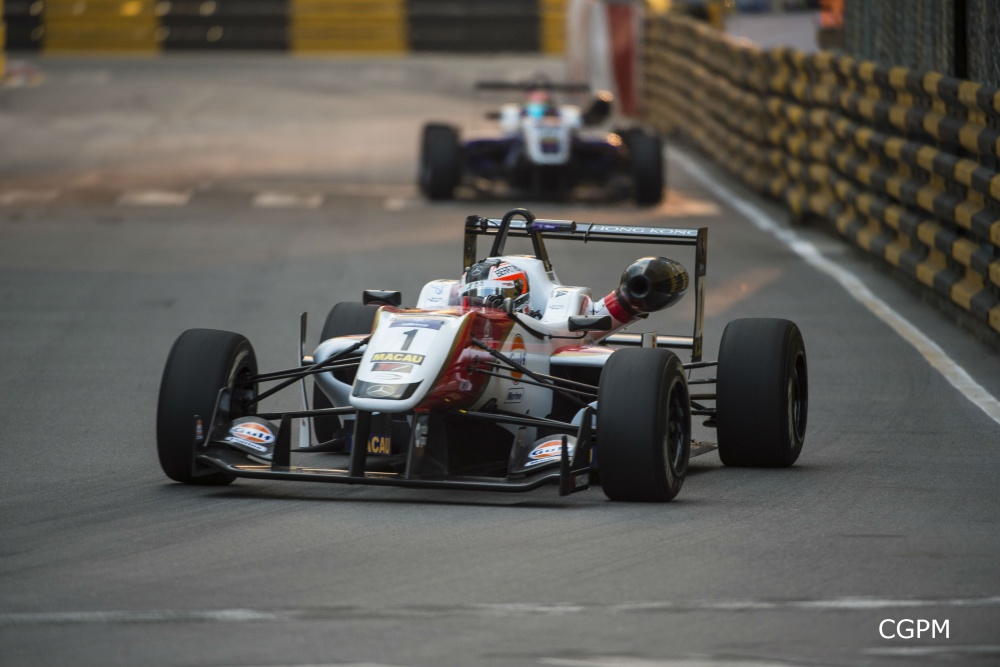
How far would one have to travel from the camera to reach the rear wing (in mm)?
8898

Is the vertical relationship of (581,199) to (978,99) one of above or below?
below

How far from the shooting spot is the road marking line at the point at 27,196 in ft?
67.6

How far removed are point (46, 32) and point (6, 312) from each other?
2997cm

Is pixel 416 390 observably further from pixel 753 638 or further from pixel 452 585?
pixel 753 638

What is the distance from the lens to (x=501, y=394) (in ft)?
26.6

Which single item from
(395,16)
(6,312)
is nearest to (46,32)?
(395,16)

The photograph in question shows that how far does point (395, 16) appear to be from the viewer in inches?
1661

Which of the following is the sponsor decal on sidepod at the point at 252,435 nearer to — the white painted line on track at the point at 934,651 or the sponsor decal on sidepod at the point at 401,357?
the sponsor decal on sidepod at the point at 401,357

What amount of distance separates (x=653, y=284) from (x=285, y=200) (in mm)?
13055

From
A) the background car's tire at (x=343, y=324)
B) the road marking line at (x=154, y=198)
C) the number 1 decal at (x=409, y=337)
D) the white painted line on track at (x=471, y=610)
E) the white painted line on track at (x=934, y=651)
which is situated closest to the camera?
the white painted line on track at (x=934, y=651)

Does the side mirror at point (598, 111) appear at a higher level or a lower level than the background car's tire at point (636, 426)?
lower

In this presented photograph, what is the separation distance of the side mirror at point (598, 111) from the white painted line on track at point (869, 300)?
187 cm

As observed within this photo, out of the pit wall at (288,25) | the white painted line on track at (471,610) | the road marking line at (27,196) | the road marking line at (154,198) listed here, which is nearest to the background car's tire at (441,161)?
the road marking line at (154,198)

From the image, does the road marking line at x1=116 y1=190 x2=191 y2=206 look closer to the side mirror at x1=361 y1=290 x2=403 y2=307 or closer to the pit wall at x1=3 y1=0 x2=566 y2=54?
the side mirror at x1=361 y1=290 x2=403 y2=307
